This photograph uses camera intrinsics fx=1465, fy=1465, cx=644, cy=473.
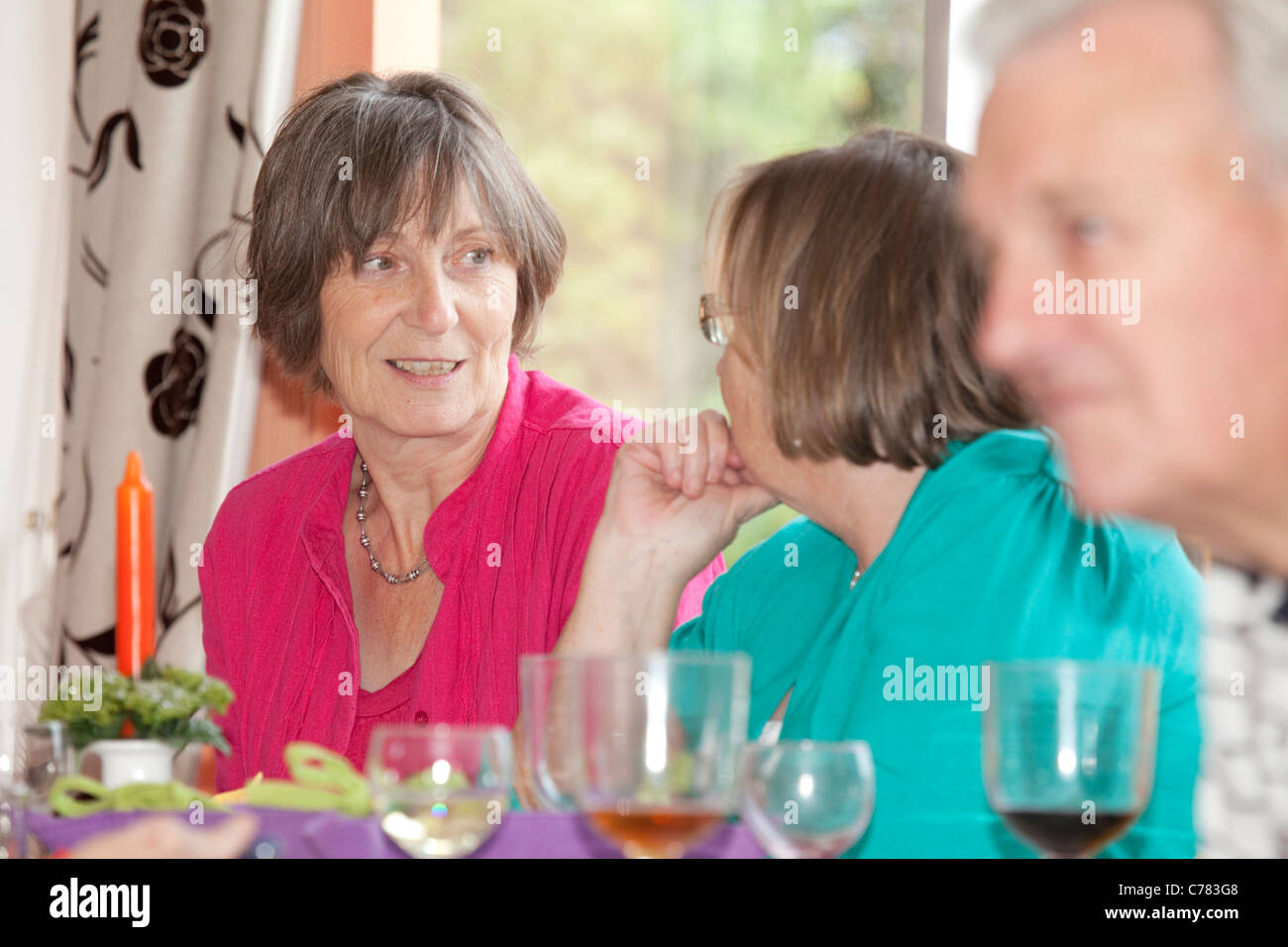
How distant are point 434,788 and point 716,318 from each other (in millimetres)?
722

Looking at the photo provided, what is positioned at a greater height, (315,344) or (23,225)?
(23,225)

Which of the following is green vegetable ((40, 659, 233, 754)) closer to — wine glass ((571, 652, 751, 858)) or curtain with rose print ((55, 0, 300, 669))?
wine glass ((571, 652, 751, 858))

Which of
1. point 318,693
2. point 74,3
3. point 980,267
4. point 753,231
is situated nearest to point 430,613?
point 318,693

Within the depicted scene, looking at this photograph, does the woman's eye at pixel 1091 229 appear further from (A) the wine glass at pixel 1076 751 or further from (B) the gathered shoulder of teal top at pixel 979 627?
(B) the gathered shoulder of teal top at pixel 979 627

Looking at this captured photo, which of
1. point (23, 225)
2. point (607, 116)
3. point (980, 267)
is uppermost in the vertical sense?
point (607, 116)

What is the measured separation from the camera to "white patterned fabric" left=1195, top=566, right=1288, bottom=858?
75 centimetres

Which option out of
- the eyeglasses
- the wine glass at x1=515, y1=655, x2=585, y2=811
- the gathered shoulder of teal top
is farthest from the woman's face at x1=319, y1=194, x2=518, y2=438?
the wine glass at x1=515, y1=655, x2=585, y2=811

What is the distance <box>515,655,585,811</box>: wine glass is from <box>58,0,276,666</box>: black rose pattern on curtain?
68.2 inches

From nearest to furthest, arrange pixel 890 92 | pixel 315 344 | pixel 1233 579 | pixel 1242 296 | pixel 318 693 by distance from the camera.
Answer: pixel 1242 296 < pixel 1233 579 < pixel 318 693 < pixel 315 344 < pixel 890 92

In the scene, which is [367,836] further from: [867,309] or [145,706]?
[867,309]

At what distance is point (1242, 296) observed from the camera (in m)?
0.67

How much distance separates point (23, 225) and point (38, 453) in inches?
15.5

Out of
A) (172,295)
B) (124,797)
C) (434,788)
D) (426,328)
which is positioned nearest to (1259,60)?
(434,788)
